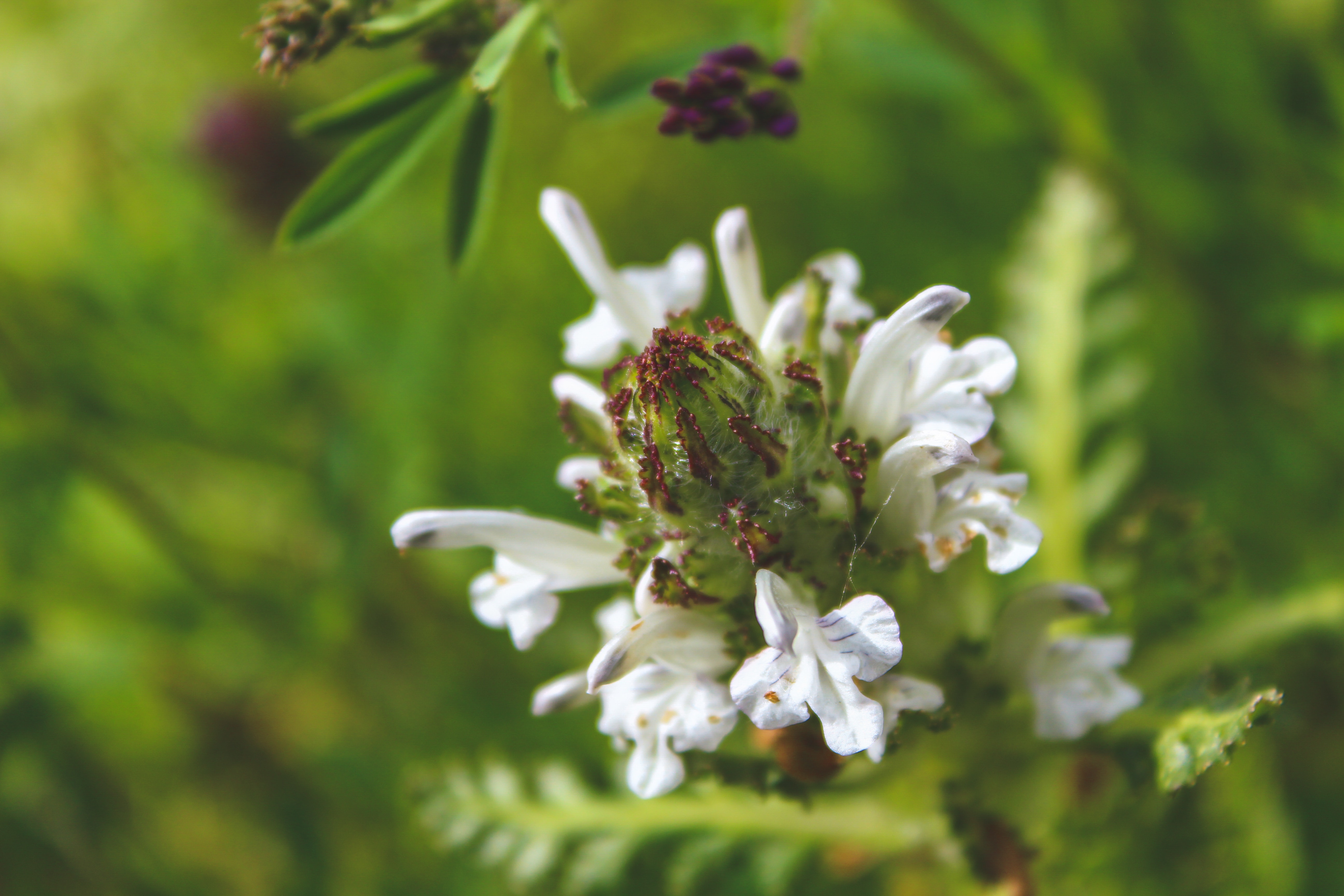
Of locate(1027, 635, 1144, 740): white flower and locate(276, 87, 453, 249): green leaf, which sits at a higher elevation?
locate(276, 87, 453, 249): green leaf

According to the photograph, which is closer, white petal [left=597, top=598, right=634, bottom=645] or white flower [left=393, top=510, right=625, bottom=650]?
white flower [left=393, top=510, right=625, bottom=650]

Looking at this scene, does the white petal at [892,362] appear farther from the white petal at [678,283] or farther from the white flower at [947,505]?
the white petal at [678,283]

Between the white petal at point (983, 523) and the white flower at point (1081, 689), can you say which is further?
the white flower at point (1081, 689)

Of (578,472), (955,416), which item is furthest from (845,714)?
(578,472)

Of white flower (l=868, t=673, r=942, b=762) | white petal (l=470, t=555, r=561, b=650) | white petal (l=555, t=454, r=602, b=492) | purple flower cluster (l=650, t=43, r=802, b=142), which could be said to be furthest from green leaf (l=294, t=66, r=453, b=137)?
white flower (l=868, t=673, r=942, b=762)

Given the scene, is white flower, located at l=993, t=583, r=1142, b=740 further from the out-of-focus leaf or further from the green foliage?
the out-of-focus leaf

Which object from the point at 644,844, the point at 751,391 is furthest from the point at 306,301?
the point at 751,391

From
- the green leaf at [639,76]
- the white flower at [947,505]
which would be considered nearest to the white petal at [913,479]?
the white flower at [947,505]
